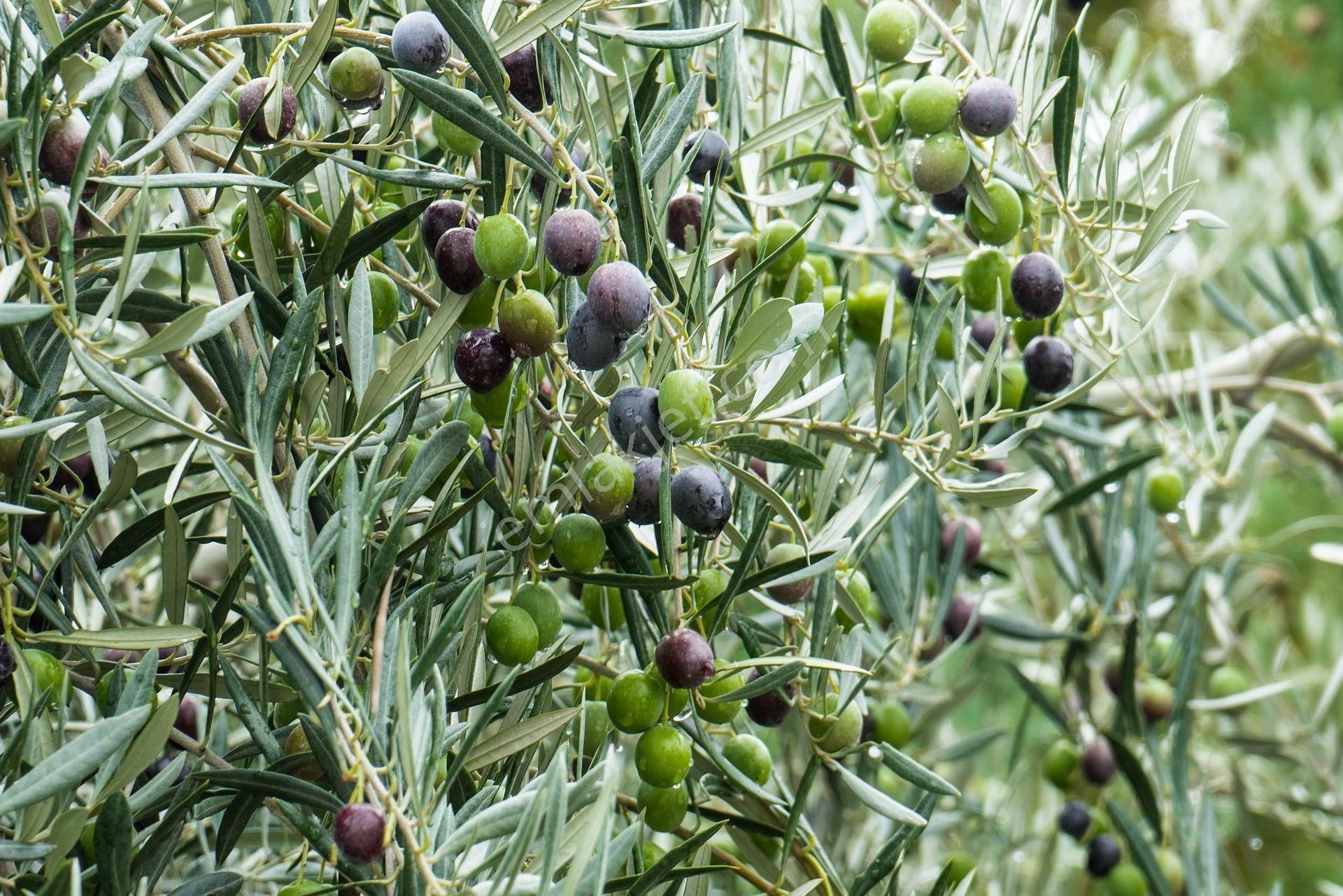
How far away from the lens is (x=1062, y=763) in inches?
54.7

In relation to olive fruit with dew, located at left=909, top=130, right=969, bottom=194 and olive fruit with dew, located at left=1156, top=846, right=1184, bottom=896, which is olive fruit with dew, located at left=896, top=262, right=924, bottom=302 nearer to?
olive fruit with dew, located at left=909, top=130, right=969, bottom=194

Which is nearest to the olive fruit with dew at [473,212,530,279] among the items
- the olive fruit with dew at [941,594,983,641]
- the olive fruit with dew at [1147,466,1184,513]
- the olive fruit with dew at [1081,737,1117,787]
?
the olive fruit with dew at [941,594,983,641]

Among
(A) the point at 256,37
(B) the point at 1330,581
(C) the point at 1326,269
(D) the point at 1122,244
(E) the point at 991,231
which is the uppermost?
(A) the point at 256,37

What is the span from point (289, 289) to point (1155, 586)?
3.70 feet

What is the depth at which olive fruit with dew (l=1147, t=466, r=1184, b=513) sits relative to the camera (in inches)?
50.2

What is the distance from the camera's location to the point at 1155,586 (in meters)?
1.42

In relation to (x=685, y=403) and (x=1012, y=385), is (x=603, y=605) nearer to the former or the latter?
(x=685, y=403)

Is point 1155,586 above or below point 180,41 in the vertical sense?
below

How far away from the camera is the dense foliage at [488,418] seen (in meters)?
0.53

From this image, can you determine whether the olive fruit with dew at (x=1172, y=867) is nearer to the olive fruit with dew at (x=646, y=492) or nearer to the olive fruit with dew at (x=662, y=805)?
the olive fruit with dew at (x=662, y=805)

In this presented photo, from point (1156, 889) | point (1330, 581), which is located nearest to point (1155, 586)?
point (1156, 889)

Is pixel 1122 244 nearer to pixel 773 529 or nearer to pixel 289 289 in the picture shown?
pixel 773 529

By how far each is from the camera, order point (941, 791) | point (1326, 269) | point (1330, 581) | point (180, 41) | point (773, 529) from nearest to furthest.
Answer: point (180, 41)
point (941, 791)
point (773, 529)
point (1326, 269)
point (1330, 581)

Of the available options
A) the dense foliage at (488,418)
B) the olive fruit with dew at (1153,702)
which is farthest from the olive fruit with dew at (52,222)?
the olive fruit with dew at (1153,702)
